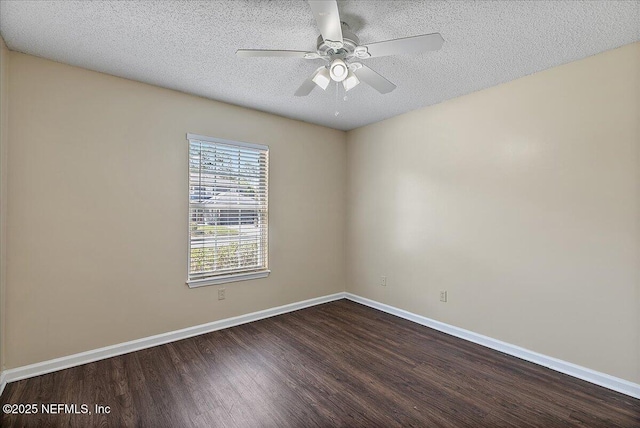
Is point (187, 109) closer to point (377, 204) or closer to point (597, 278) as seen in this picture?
point (377, 204)

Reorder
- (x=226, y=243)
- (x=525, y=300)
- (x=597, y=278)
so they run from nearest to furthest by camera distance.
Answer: (x=597, y=278) < (x=525, y=300) < (x=226, y=243)

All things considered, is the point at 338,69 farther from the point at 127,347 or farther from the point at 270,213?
the point at 127,347

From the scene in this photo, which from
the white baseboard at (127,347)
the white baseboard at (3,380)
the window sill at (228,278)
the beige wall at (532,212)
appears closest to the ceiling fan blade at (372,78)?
the beige wall at (532,212)

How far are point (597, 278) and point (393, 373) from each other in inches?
69.0

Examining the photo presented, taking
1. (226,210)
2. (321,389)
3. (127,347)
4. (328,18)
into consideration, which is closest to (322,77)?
(328,18)

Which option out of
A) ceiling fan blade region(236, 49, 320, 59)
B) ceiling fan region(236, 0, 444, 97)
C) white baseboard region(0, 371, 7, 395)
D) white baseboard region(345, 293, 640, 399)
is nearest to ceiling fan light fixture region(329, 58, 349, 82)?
ceiling fan region(236, 0, 444, 97)

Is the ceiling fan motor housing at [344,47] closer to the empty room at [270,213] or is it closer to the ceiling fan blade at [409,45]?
the empty room at [270,213]

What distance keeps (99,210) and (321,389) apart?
2415 millimetres

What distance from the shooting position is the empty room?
191 centimetres

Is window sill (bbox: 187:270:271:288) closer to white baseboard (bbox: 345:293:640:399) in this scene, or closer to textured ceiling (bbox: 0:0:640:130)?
white baseboard (bbox: 345:293:640:399)

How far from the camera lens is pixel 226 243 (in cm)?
335

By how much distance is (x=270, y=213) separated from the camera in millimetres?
3691

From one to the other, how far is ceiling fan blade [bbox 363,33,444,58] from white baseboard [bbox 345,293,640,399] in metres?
2.66

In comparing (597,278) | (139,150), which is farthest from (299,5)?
(597,278)
